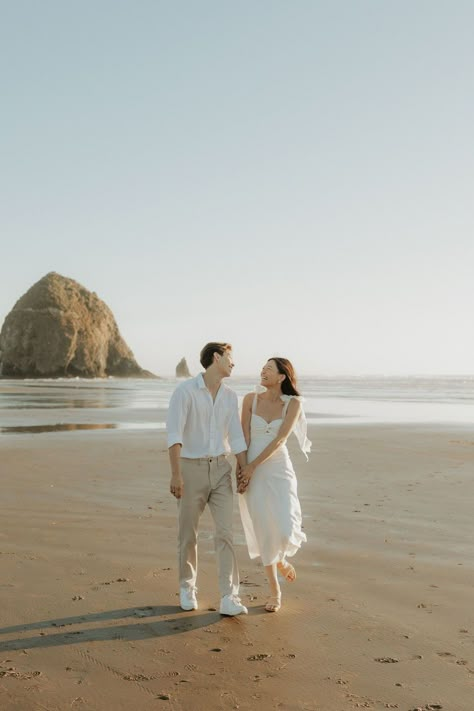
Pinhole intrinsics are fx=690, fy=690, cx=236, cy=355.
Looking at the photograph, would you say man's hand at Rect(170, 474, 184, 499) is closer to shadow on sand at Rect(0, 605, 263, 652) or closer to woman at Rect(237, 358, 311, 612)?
woman at Rect(237, 358, 311, 612)

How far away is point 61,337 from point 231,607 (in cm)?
10953

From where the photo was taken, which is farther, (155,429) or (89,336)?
(89,336)

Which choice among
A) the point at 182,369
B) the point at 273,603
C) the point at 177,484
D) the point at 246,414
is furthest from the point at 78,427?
the point at 182,369

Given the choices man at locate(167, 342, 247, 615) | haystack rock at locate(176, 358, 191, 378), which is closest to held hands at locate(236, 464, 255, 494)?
man at locate(167, 342, 247, 615)

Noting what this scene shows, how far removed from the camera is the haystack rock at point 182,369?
13562 centimetres

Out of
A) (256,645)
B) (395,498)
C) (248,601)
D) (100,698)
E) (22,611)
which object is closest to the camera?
(100,698)

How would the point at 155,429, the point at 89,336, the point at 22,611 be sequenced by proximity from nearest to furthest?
the point at 22,611 < the point at 155,429 < the point at 89,336

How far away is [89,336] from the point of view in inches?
4555

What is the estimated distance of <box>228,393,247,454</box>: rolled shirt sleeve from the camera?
539 centimetres

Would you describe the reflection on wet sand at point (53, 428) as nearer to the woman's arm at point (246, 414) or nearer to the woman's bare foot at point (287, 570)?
the woman's arm at point (246, 414)

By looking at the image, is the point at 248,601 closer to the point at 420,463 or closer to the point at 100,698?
the point at 100,698

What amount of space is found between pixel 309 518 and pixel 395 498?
1797mm

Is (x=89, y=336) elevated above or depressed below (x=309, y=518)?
above

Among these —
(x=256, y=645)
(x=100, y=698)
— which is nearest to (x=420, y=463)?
(x=256, y=645)
